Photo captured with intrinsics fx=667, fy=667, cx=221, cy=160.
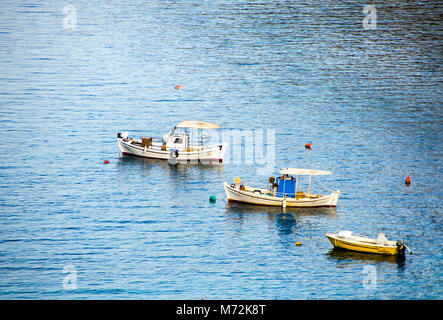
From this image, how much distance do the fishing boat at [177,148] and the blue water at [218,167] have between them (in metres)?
1.82

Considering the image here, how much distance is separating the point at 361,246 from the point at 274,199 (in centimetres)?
1587

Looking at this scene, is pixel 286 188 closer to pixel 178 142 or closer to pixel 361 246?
pixel 361 246

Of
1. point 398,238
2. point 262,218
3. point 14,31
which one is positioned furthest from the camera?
point 14,31

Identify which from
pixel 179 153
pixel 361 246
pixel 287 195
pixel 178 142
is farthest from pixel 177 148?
pixel 361 246

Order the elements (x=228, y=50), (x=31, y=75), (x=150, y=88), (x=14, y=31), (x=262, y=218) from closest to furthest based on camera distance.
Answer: (x=262, y=218)
(x=150, y=88)
(x=31, y=75)
(x=228, y=50)
(x=14, y=31)

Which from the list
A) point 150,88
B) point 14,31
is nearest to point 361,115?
point 150,88

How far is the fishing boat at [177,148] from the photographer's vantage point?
9956 centimetres

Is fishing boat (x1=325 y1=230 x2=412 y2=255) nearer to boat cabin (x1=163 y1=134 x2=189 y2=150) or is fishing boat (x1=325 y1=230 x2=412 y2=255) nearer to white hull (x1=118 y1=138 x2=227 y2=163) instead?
white hull (x1=118 y1=138 x2=227 y2=163)

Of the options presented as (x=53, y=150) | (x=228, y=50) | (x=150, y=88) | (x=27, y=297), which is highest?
(x=228, y=50)

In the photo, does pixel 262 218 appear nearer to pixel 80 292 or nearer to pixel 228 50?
pixel 80 292

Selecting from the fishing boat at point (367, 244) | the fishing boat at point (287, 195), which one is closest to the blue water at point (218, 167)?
the fishing boat at point (367, 244)

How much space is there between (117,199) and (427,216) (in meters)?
38.0

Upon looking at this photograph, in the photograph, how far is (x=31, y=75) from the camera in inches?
6393
